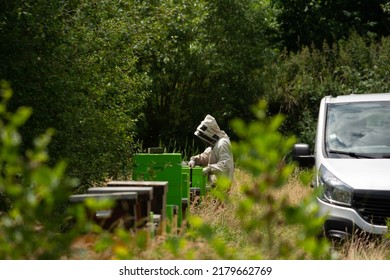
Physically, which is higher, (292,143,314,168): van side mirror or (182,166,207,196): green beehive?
(292,143,314,168): van side mirror

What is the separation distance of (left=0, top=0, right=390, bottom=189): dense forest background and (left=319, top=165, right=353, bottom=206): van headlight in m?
3.03

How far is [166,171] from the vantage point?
381 inches

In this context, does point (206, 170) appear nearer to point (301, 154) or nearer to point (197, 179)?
point (197, 179)

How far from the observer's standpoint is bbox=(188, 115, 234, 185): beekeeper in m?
12.1

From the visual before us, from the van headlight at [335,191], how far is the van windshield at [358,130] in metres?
0.62

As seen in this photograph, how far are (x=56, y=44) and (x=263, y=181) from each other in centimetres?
654

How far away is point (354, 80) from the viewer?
21.5 meters

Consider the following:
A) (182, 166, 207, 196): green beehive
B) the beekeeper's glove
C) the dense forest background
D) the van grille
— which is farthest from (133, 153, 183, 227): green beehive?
the beekeeper's glove

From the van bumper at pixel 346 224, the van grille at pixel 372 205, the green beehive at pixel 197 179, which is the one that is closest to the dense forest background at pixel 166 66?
the green beehive at pixel 197 179

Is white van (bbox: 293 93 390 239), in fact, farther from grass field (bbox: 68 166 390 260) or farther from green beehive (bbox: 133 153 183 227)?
green beehive (bbox: 133 153 183 227)

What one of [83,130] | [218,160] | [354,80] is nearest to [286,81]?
[354,80]

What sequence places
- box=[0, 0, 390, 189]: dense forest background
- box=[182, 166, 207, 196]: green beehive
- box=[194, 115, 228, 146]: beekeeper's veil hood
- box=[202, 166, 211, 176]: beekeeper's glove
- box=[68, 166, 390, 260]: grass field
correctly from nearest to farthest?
box=[68, 166, 390, 260]: grass field, box=[0, 0, 390, 189]: dense forest background, box=[182, 166, 207, 196]: green beehive, box=[202, 166, 211, 176]: beekeeper's glove, box=[194, 115, 228, 146]: beekeeper's veil hood

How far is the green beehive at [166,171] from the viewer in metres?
9.61

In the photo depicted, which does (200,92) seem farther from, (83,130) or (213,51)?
(83,130)
